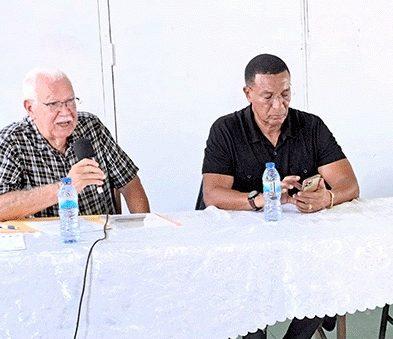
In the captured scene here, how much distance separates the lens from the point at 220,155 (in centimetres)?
244

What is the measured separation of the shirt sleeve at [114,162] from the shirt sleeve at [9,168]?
14.8 inches

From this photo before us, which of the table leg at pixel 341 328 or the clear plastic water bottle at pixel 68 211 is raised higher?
the clear plastic water bottle at pixel 68 211

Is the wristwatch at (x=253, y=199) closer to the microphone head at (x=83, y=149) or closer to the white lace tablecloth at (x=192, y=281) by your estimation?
the white lace tablecloth at (x=192, y=281)

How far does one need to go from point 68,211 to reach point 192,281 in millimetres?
467

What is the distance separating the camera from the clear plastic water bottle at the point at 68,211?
189 cm

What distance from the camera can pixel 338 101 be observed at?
3650mm

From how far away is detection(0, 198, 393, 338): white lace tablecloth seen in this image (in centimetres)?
167

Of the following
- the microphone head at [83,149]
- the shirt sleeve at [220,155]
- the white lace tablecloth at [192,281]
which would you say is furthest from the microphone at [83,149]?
the shirt sleeve at [220,155]

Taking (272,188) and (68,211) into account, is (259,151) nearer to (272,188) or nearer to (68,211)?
(272,188)

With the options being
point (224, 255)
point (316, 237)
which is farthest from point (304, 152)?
point (224, 255)

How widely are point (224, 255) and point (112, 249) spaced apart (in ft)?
1.04

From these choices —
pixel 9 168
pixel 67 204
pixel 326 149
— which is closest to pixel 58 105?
pixel 9 168

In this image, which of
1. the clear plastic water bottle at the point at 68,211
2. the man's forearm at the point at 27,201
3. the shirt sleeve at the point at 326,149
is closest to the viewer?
the clear plastic water bottle at the point at 68,211

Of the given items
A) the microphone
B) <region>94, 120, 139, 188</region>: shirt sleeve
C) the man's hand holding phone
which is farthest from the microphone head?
the man's hand holding phone
